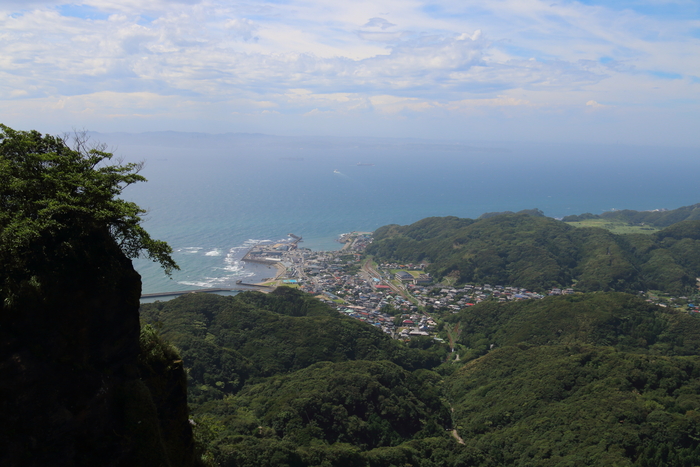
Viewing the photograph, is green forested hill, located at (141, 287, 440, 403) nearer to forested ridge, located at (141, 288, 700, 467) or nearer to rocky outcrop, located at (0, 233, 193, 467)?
forested ridge, located at (141, 288, 700, 467)

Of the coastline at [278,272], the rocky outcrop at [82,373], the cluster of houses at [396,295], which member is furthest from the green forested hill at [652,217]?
the rocky outcrop at [82,373]

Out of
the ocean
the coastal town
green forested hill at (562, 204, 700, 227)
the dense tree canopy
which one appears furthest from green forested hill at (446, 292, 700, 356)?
green forested hill at (562, 204, 700, 227)

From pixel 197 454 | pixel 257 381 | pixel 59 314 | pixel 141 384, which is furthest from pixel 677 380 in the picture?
pixel 59 314

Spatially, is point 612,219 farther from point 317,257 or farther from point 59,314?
point 59,314

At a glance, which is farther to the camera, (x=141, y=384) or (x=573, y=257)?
(x=573, y=257)

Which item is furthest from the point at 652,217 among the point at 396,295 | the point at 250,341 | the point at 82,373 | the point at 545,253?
the point at 82,373

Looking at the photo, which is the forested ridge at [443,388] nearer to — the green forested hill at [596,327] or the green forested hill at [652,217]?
the green forested hill at [596,327]

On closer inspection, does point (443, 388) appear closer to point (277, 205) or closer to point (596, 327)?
point (596, 327)
